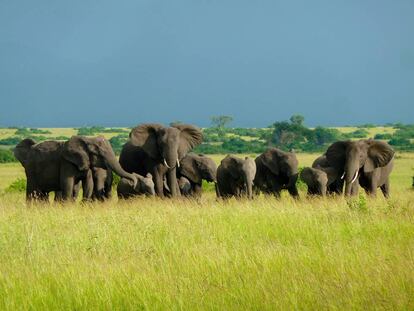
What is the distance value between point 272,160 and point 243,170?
180 cm

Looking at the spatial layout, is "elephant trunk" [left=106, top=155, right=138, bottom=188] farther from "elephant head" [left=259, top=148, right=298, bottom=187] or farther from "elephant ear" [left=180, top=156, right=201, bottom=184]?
"elephant head" [left=259, top=148, right=298, bottom=187]

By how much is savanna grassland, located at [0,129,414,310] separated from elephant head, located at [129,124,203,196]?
6.19m

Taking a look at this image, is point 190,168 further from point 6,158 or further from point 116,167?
point 6,158

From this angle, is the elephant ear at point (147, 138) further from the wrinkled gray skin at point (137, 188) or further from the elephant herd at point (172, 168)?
the wrinkled gray skin at point (137, 188)

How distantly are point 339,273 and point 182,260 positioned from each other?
2.10 meters

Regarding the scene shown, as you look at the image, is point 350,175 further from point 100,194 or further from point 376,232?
point 376,232

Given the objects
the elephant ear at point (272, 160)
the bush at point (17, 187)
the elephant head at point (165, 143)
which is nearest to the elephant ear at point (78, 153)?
the elephant head at point (165, 143)

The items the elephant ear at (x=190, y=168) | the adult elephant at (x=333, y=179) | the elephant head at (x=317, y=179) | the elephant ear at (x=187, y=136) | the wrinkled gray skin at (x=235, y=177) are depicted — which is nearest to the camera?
the elephant head at (x=317, y=179)

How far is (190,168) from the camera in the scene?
944 inches

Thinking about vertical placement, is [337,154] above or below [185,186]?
above

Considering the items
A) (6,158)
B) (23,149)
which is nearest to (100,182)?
(23,149)

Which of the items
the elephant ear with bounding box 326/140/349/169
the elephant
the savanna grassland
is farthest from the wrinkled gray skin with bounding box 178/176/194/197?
the savanna grassland

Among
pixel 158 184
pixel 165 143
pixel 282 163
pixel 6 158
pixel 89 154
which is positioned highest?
pixel 89 154

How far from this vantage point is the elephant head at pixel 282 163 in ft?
76.3
